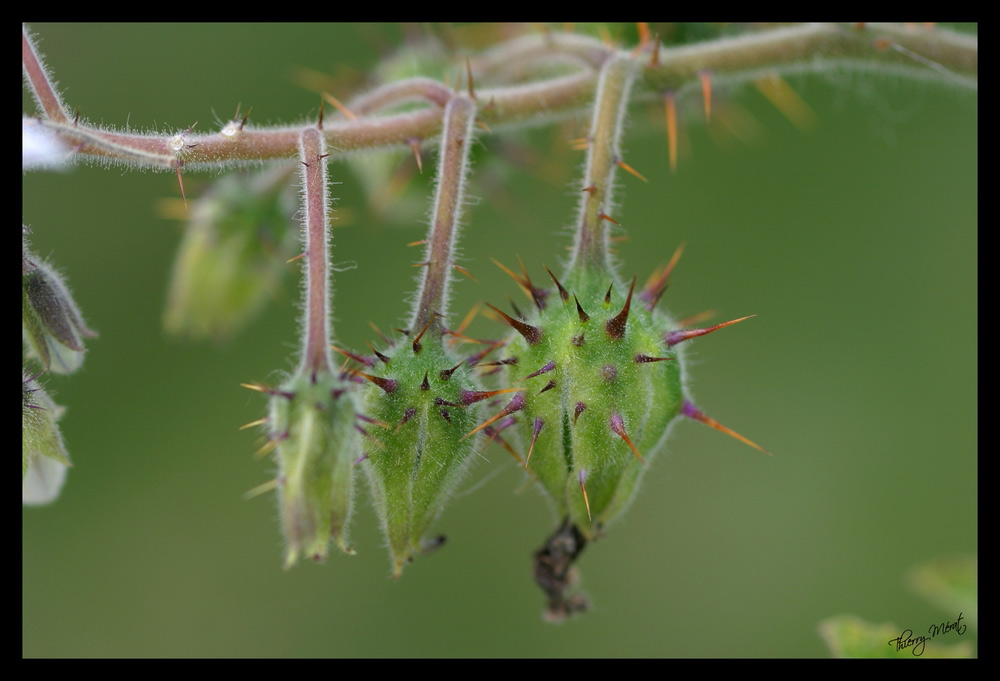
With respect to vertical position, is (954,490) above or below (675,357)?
above

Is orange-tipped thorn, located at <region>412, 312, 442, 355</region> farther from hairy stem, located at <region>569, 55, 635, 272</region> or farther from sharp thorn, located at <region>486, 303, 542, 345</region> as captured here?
hairy stem, located at <region>569, 55, 635, 272</region>

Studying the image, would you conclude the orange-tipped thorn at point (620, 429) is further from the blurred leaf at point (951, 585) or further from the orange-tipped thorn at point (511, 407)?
the blurred leaf at point (951, 585)

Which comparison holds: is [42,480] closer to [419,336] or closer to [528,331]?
[419,336]

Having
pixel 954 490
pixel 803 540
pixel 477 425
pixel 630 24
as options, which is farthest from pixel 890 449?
pixel 477 425

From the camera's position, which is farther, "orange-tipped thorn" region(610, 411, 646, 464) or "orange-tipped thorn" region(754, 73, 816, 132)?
"orange-tipped thorn" region(754, 73, 816, 132)

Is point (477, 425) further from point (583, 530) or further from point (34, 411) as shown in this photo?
point (34, 411)
